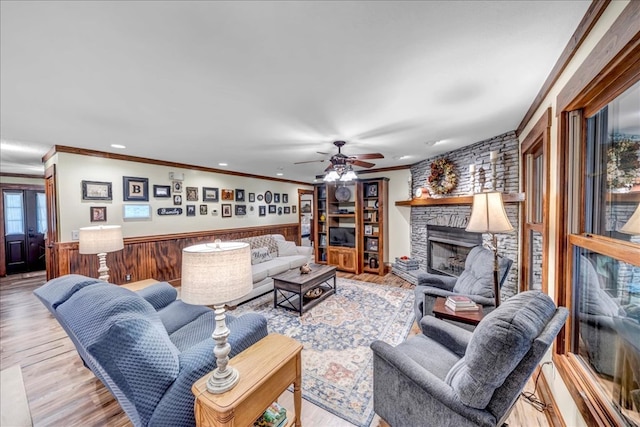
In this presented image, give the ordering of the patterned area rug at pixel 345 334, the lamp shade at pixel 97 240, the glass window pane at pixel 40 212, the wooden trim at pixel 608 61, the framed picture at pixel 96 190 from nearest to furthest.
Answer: the wooden trim at pixel 608 61 < the patterned area rug at pixel 345 334 < the lamp shade at pixel 97 240 < the framed picture at pixel 96 190 < the glass window pane at pixel 40 212

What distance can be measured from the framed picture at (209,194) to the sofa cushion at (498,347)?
17.7 feet

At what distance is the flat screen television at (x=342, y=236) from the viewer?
222 inches

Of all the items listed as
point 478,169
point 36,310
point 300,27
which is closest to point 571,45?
point 300,27

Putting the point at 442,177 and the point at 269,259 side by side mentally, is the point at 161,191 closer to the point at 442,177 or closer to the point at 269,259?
the point at 269,259

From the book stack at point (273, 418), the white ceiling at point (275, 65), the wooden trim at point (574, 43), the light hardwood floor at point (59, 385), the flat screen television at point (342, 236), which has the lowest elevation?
the light hardwood floor at point (59, 385)

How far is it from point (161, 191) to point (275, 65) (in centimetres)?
411

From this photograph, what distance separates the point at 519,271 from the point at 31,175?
31.3 ft

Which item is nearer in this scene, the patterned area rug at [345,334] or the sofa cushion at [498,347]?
the sofa cushion at [498,347]

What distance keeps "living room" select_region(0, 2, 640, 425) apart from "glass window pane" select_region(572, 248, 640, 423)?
0.04 ft

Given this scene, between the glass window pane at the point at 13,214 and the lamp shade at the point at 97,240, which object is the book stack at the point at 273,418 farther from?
the glass window pane at the point at 13,214

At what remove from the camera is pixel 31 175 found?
220 inches


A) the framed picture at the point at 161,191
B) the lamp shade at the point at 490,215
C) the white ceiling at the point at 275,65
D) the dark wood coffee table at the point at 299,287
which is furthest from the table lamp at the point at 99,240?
the lamp shade at the point at 490,215

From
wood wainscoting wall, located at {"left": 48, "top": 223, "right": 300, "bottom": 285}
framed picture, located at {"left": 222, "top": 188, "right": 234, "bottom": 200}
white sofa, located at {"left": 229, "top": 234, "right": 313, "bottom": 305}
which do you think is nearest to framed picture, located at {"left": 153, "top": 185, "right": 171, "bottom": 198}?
wood wainscoting wall, located at {"left": 48, "top": 223, "right": 300, "bottom": 285}

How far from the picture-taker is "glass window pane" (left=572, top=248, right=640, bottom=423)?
1.13m
